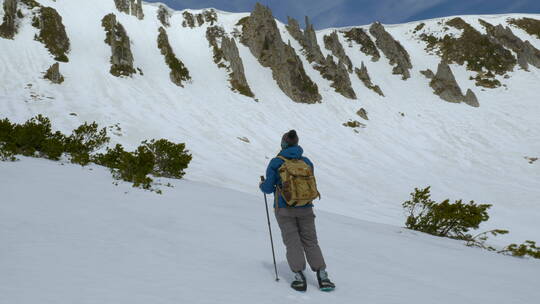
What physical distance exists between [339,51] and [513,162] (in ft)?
97.5

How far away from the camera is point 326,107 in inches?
1275

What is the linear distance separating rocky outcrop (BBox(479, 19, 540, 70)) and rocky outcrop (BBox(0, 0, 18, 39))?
6445 centimetres

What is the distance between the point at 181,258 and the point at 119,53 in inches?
1130

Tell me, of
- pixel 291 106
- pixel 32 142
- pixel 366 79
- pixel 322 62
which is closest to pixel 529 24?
pixel 366 79

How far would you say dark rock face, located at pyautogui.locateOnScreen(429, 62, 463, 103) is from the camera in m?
38.4

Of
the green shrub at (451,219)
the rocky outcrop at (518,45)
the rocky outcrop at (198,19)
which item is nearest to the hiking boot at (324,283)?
the green shrub at (451,219)

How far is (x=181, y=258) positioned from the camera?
398cm

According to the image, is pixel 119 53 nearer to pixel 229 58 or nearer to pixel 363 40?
pixel 229 58

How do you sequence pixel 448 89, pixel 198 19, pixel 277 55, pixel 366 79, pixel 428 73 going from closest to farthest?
pixel 277 55 → pixel 448 89 → pixel 366 79 → pixel 198 19 → pixel 428 73

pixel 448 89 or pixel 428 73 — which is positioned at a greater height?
pixel 428 73

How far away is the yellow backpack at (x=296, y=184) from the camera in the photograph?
371 cm

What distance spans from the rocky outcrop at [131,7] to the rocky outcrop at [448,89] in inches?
1582

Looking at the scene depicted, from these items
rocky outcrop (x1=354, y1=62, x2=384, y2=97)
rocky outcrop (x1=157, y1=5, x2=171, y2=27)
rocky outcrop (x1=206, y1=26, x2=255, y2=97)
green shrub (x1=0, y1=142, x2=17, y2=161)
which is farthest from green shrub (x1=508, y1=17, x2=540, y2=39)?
green shrub (x1=0, y1=142, x2=17, y2=161)

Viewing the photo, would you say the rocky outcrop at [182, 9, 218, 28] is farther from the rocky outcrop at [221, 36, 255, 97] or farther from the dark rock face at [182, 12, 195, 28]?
the rocky outcrop at [221, 36, 255, 97]
